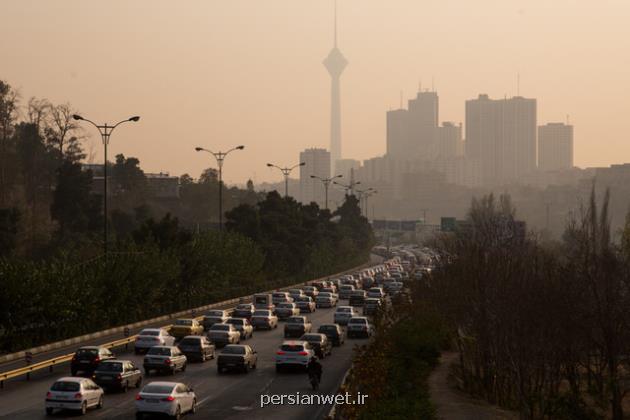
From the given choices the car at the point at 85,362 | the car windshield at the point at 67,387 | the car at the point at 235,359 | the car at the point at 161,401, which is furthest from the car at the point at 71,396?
the car at the point at 235,359

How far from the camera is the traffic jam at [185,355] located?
30.1 metres

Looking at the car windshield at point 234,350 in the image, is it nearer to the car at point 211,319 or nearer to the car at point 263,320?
the car at point 211,319

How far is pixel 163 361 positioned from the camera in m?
39.7

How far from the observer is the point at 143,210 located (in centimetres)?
11681

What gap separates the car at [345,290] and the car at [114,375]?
59438 mm

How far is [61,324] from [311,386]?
17.0 metres

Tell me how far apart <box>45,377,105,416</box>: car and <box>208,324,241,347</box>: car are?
67.3 feet

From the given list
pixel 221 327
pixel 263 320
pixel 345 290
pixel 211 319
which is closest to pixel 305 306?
pixel 263 320

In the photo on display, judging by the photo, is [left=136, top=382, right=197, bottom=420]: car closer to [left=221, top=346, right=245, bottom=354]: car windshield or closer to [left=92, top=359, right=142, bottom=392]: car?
[left=92, top=359, right=142, bottom=392]: car

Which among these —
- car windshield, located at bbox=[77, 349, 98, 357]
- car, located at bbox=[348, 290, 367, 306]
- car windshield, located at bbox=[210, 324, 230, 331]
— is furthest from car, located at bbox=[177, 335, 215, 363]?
car, located at bbox=[348, 290, 367, 306]

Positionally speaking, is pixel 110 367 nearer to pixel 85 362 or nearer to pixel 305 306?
pixel 85 362

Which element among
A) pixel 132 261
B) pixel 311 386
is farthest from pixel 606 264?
pixel 132 261

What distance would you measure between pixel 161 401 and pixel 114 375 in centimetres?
619

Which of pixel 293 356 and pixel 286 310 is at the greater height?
pixel 293 356
